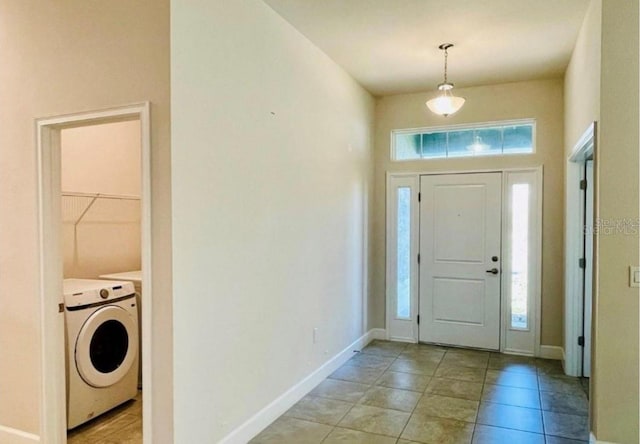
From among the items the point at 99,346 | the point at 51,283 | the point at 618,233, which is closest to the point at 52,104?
the point at 51,283

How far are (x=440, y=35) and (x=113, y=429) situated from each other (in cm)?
388

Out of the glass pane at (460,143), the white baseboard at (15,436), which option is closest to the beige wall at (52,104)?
the white baseboard at (15,436)

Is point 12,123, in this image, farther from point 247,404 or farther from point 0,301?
point 247,404

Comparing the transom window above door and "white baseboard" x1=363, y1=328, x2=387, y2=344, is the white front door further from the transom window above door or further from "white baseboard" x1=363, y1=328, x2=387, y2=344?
"white baseboard" x1=363, y1=328, x2=387, y2=344

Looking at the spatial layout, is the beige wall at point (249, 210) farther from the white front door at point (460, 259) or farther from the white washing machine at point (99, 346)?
the white front door at point (460, 259)

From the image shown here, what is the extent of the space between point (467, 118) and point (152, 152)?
373 centimetres

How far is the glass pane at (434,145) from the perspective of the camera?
511cm

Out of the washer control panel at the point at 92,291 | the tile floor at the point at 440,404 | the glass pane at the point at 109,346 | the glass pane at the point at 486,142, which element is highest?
the glass pane at the point at 486,142

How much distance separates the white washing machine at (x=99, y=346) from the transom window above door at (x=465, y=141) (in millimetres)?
3400

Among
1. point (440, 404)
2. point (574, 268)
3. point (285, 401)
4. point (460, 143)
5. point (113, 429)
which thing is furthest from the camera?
point (460, 143)

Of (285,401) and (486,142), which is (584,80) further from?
(285,401)

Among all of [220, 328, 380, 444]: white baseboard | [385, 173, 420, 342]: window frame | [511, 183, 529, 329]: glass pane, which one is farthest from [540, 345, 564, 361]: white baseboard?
[220, 328, 380, 444]: white baseboard

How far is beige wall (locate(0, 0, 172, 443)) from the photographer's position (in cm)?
232

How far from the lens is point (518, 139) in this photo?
4.80 meters
